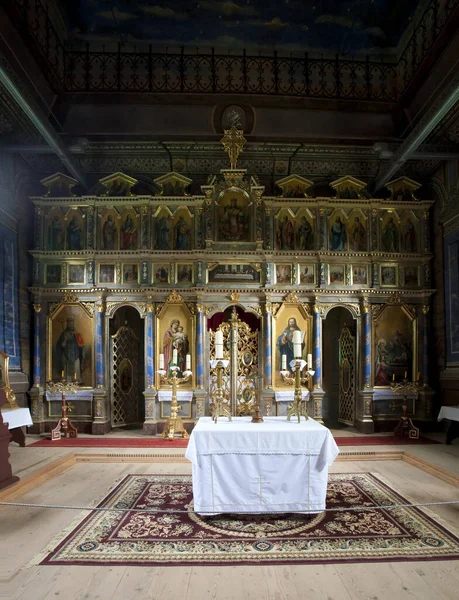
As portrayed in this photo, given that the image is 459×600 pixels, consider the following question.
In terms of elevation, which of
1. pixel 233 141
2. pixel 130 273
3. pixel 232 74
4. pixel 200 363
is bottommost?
pixel 200 363

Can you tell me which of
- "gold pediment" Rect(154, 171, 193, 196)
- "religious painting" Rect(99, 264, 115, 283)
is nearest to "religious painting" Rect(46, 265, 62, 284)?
"religious painting" Rect(99, 264, 115, 283)

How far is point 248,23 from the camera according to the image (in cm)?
984

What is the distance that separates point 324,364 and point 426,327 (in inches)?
102

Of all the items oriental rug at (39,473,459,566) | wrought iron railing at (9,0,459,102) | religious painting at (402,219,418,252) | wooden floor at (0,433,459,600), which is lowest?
oriental rug at (39,473,459,566)

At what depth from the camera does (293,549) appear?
426 centimetres

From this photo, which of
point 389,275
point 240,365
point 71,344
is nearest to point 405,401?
point 389,275

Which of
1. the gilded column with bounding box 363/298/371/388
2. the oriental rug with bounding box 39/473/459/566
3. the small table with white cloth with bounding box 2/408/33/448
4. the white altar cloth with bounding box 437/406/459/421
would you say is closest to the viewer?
the oriental rug with bounding box 39/473/459/566

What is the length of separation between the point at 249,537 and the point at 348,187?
8094 millimetres

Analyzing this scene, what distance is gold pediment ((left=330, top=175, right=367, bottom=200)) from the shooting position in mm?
10477

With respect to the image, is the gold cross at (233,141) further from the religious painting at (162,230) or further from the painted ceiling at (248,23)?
the painted ceiling at (248,23)

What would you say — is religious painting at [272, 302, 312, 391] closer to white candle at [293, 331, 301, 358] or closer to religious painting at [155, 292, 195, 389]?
religious painting at [155, 292, 195, 389]

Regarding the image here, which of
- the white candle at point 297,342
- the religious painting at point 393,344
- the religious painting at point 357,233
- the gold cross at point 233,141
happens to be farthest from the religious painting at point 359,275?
the white candle at point 297,342

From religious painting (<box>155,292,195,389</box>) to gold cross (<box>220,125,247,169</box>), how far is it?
315 cm

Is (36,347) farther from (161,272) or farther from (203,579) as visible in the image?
(203,579)
